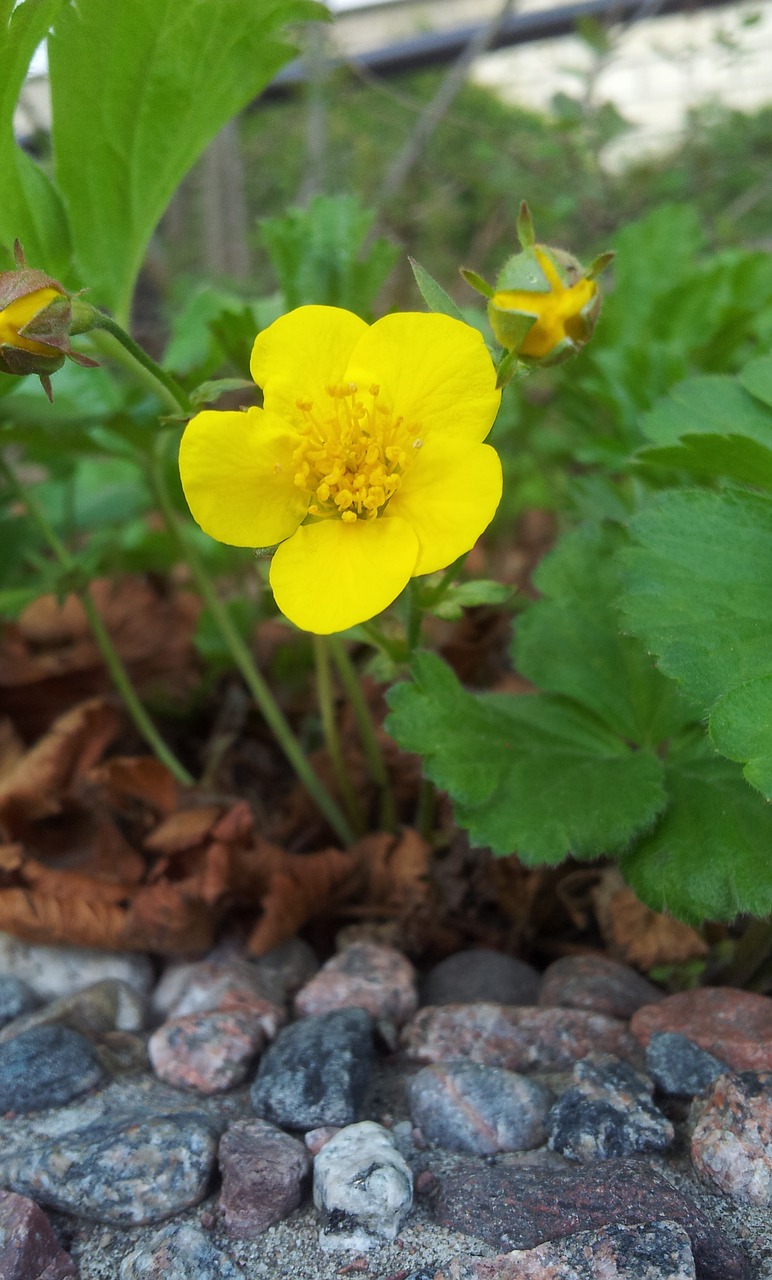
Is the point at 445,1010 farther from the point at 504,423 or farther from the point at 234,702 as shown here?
the point at 504,423

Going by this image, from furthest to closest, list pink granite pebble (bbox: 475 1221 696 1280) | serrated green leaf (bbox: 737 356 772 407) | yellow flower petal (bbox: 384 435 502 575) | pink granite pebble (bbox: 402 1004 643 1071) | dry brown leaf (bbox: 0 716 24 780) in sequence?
1. dry brown leaf (bbox: 0 716 24 780)
2. serrated green leaf (bbox: 737 356 772 407)
3. pink granite pebble (bbox: 402 1004 643 1071)
4. yellow flower petal (bbox: 384 435 502 575)
5. pink granite pebble (bbox: 475 1221 696 1280)

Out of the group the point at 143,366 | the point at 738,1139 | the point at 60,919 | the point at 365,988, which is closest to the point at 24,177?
the point at 143,366

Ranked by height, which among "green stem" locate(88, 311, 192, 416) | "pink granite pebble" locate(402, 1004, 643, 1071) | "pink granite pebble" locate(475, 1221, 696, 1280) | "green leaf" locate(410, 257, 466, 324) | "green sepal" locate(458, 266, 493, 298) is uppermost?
"green sepal" locate(458, 266, 493, 298)

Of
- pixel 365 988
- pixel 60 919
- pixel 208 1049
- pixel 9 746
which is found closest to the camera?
pixel 208 1049

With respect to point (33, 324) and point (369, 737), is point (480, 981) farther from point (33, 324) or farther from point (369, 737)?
point (33, 324)

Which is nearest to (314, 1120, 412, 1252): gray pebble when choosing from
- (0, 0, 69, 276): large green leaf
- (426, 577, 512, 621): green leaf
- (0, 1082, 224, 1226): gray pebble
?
(0, 1082, 224, 1226): gray pebble

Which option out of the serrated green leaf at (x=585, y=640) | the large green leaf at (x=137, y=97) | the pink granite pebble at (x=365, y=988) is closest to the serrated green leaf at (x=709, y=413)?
the serrated green leaf at (x=585, y=640)

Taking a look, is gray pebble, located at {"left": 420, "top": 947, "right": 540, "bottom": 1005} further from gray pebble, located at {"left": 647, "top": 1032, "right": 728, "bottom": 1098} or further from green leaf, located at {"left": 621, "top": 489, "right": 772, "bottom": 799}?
green leaf, located at {"left": 621, "top": 489, "right": 772, "bottom": 799}

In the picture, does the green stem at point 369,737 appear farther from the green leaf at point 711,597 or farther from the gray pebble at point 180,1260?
the gray pebble at point 180,1260
